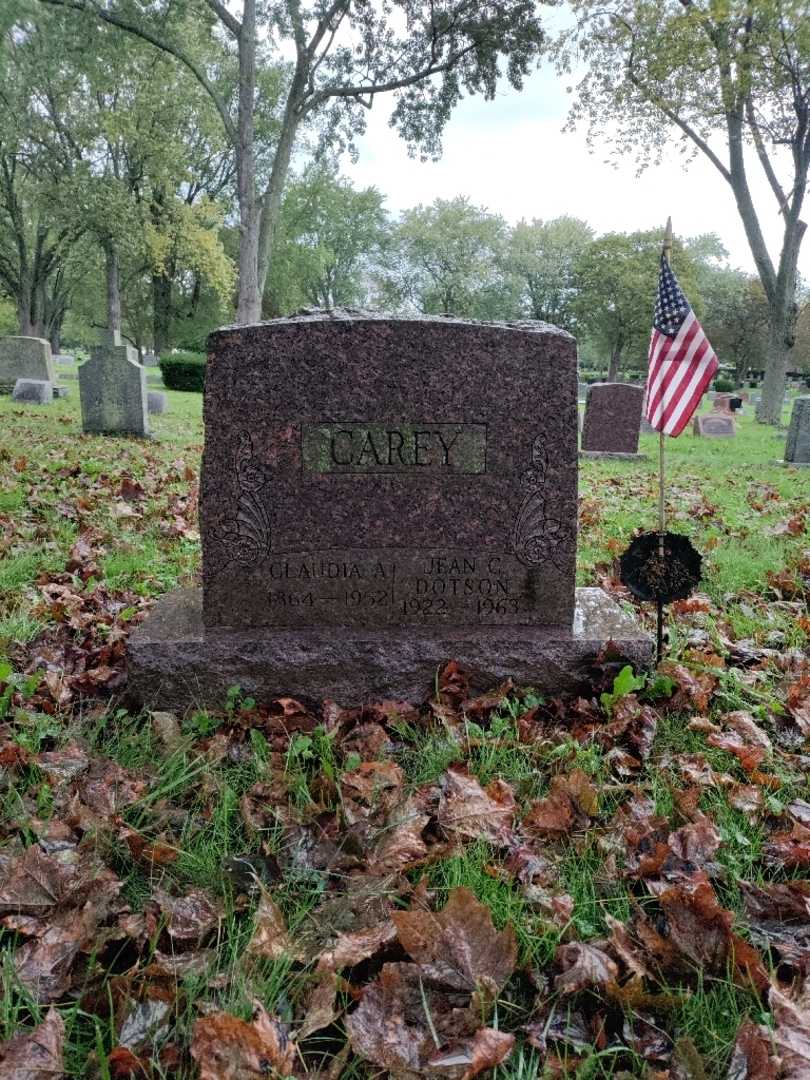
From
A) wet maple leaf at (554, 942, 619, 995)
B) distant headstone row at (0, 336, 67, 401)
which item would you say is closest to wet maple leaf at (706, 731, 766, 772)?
wet maple leaf at (554, 942, 619, 995)

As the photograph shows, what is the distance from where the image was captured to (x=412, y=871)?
1.97 m

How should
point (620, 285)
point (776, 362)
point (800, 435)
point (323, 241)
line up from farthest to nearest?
point (323, 241), point (620, 285), point (776, 362), point (800, 435)

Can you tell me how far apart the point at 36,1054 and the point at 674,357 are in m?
3.33

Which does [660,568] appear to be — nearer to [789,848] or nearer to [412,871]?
[789,848]

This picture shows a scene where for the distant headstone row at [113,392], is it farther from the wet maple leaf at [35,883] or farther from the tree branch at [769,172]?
the tree branch at [769,172]

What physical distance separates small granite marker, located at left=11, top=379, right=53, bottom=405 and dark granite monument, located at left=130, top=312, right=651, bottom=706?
51.3ft

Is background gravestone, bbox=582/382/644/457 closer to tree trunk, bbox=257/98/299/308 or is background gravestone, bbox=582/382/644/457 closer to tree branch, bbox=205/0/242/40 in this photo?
tree trunk, bbox=257/98/299/308

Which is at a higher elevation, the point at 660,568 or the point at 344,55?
the point at 344,55

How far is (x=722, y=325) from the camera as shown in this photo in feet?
175

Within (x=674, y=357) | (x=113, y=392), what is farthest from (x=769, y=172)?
(x=674, y=357)

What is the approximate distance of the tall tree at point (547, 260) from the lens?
5575 cm

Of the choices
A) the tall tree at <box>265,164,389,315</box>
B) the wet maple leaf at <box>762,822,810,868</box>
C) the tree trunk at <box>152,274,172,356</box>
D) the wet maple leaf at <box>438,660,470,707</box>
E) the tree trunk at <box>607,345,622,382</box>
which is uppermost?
the tall tree at <box>265,164,389,315</box>

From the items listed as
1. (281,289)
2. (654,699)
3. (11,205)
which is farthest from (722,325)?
(654,699)

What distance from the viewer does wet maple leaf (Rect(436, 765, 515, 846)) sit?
83.1 inches
